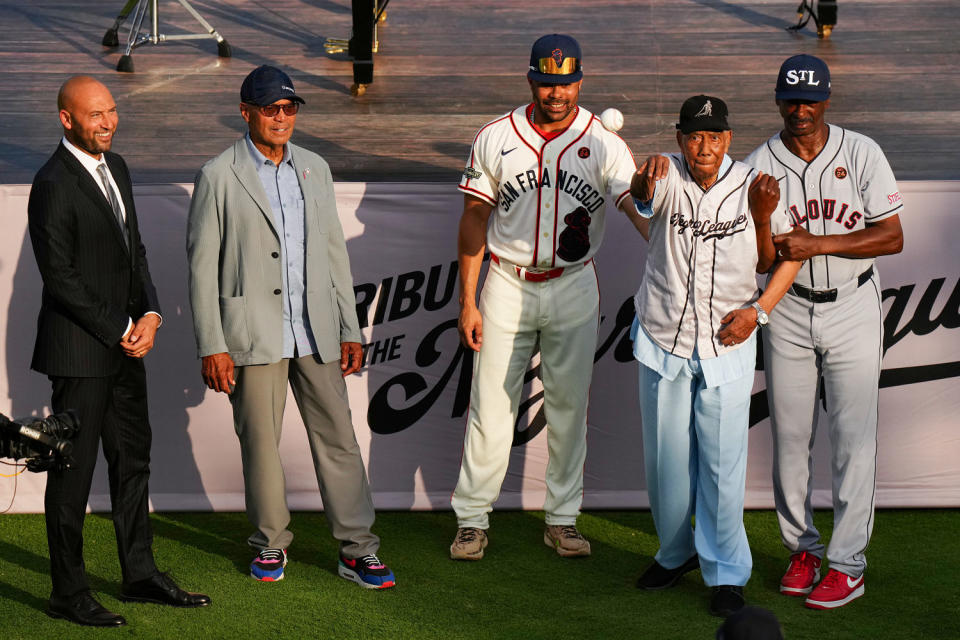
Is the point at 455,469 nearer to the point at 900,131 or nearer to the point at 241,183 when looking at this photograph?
the point at 241,183

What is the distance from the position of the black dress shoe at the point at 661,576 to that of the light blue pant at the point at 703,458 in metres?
0.18

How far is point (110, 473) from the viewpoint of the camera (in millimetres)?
4598

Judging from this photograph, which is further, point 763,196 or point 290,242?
point 290,242

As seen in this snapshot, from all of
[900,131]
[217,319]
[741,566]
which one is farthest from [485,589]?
[900,131]

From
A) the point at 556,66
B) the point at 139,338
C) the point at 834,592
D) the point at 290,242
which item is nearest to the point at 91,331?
the point at 139,338

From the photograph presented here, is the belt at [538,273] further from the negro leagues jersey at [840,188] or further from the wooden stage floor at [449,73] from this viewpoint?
the wooden stage floor at [449,73]

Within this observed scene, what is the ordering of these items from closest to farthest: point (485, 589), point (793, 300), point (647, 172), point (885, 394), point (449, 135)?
point (647, 172) < point (793, 300) < point (485, 589) < point (885, 394) < point (449, 135)

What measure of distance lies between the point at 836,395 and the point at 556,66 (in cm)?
160

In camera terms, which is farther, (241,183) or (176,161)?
(176,161)

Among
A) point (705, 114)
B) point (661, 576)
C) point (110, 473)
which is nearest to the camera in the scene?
point (705, 114)

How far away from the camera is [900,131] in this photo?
6.98 metres

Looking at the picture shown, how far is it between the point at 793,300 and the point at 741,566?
100 centimetres

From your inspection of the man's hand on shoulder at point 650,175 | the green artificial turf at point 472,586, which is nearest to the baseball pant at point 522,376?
the green artificial turf at point 472,586

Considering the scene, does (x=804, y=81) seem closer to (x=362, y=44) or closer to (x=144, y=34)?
(x=362, y=44)
